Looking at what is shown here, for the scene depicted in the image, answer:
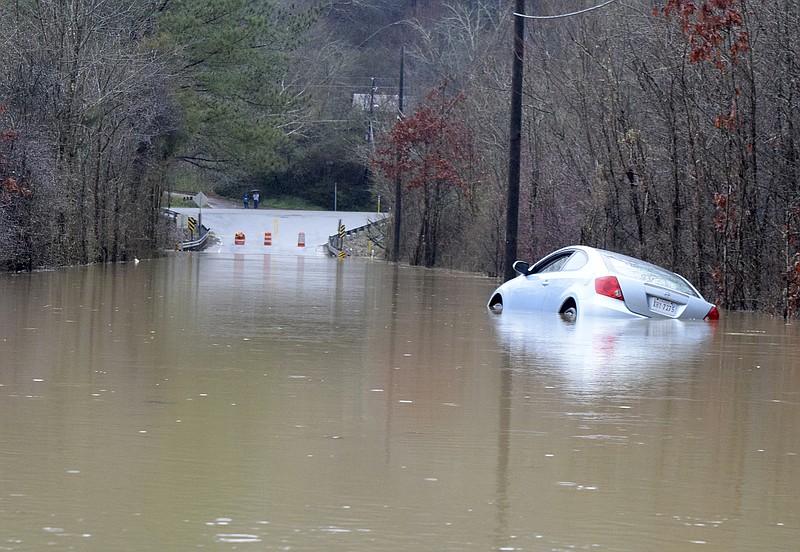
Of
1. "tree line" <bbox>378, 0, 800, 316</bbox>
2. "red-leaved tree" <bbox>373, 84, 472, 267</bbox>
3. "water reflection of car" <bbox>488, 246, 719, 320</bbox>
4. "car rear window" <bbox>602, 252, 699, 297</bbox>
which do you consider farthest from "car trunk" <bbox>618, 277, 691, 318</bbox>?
"red-leaved tree" <bbox>373, 84, 472, 267</bbox>

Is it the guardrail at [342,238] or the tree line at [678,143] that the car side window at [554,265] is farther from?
the guardrail at [342,238]

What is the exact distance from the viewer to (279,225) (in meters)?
96.8

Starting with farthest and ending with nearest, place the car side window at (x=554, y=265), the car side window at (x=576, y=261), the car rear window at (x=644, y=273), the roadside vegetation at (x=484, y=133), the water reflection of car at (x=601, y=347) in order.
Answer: the roadside vegetation at (x=484, y=133)
the car side window at (x=554, y=265)
the car side window at (x=576, y=261)
the car rear window at (x=644, y=273)
the water reflection of car at (x=601, y=347)

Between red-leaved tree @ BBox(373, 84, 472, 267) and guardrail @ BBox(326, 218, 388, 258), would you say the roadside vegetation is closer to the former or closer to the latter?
red-leaved tree @ BBox(373, 84, 472, 267)

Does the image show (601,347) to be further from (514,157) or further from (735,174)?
(514,157)

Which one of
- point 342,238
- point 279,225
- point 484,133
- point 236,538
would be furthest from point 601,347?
point 279,225

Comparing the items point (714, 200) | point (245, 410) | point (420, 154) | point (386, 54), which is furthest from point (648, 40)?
point (386, 54)

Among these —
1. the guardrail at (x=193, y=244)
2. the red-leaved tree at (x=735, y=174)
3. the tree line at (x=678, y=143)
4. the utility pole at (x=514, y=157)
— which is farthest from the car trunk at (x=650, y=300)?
the guardrail at (x=193, y=244)

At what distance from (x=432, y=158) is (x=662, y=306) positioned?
122 ft

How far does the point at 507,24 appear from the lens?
64875 mm

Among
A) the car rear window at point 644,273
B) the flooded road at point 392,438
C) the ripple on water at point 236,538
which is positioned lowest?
the ripple on water at point 236,538

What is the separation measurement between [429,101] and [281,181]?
60.9 metres

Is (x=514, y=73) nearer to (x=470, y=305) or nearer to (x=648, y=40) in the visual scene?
(x=648, y=40)

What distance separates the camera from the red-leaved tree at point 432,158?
55.5 m
